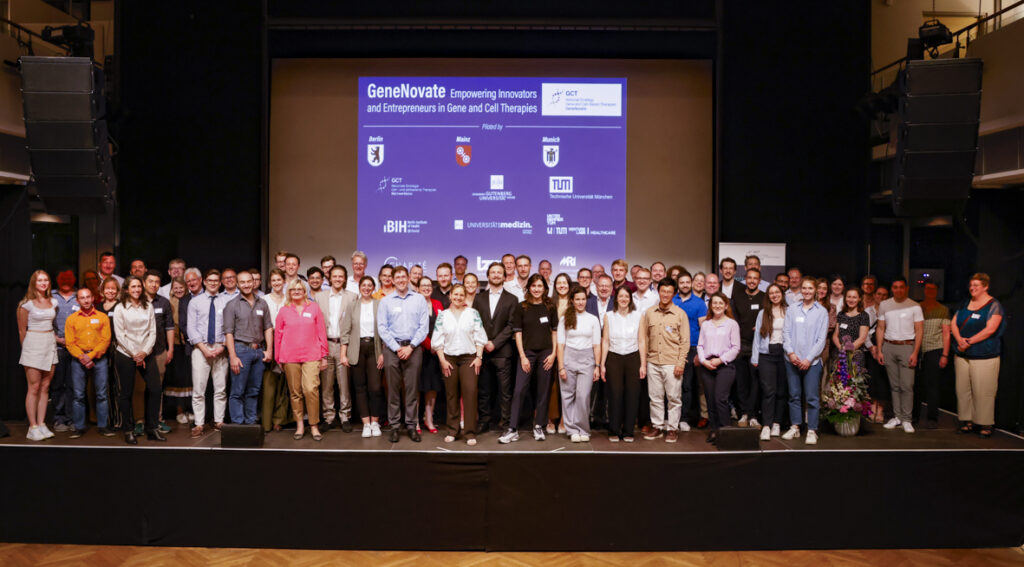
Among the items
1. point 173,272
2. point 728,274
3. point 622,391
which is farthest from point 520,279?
point 173,272

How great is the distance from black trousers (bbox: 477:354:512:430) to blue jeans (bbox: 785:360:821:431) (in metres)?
2.39

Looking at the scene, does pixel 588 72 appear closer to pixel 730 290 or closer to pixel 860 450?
pixel 730 290

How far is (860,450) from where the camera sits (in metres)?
4.08

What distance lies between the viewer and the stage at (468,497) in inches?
156

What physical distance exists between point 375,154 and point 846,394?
17.2 ft

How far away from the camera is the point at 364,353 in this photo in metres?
4.71

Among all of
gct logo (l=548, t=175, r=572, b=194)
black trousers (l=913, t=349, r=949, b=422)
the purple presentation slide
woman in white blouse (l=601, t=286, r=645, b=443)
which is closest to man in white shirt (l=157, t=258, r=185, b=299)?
the purple presentation slide

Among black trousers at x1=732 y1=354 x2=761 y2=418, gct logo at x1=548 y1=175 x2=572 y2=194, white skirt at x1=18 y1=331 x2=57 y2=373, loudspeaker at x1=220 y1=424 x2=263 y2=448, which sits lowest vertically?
loudspeaker at x1=220 y1=424 x2=263 y2=448

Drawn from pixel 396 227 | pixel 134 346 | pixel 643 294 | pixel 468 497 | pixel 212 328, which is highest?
pixel 396 227

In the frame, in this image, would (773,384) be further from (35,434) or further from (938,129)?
(35,434)

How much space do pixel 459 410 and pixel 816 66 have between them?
525 centimetres

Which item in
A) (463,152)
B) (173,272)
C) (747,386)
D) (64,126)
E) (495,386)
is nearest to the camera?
(64,126)

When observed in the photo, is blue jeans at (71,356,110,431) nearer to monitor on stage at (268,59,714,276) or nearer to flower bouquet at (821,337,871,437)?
monitor on stage at (268,59,714,276)

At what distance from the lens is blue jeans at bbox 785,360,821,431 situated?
4.62 meters
